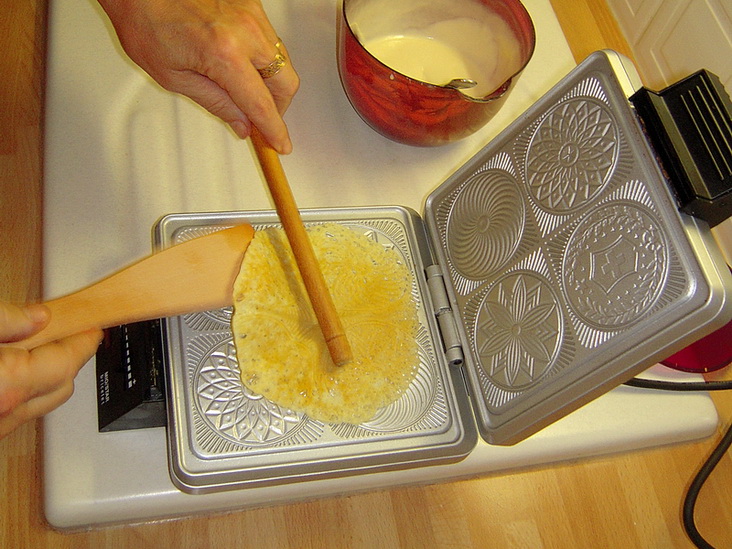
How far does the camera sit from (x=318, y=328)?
50 centimetres

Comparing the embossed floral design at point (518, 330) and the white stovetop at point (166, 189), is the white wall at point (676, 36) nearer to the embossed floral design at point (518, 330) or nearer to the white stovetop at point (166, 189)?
the white stovetop at point (166, 189)

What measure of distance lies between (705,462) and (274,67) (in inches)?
25.4

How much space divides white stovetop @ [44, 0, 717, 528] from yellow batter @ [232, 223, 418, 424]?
0.10 metres

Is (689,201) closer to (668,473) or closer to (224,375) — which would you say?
(224,375)

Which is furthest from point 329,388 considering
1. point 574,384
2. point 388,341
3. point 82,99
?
point 82,99

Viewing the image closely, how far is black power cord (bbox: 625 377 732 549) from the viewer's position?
604 mm

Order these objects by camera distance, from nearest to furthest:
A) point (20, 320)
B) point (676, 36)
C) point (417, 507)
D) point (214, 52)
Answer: point (20, 320) → point (214, 52) → point (417, 507) → point (676, 36)

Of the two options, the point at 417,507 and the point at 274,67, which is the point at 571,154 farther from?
the point at 417,507

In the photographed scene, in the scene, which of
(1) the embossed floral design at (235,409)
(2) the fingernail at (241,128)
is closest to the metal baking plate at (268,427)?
(1) the embossed floral design at (235,409)

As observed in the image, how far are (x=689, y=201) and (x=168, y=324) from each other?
387 mm

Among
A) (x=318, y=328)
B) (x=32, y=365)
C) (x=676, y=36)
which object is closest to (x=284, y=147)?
(x=318, y=328)

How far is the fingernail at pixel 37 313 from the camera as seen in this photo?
16.4 inches

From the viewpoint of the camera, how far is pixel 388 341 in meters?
0.51

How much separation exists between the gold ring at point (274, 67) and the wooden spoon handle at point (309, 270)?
112 millimetres
